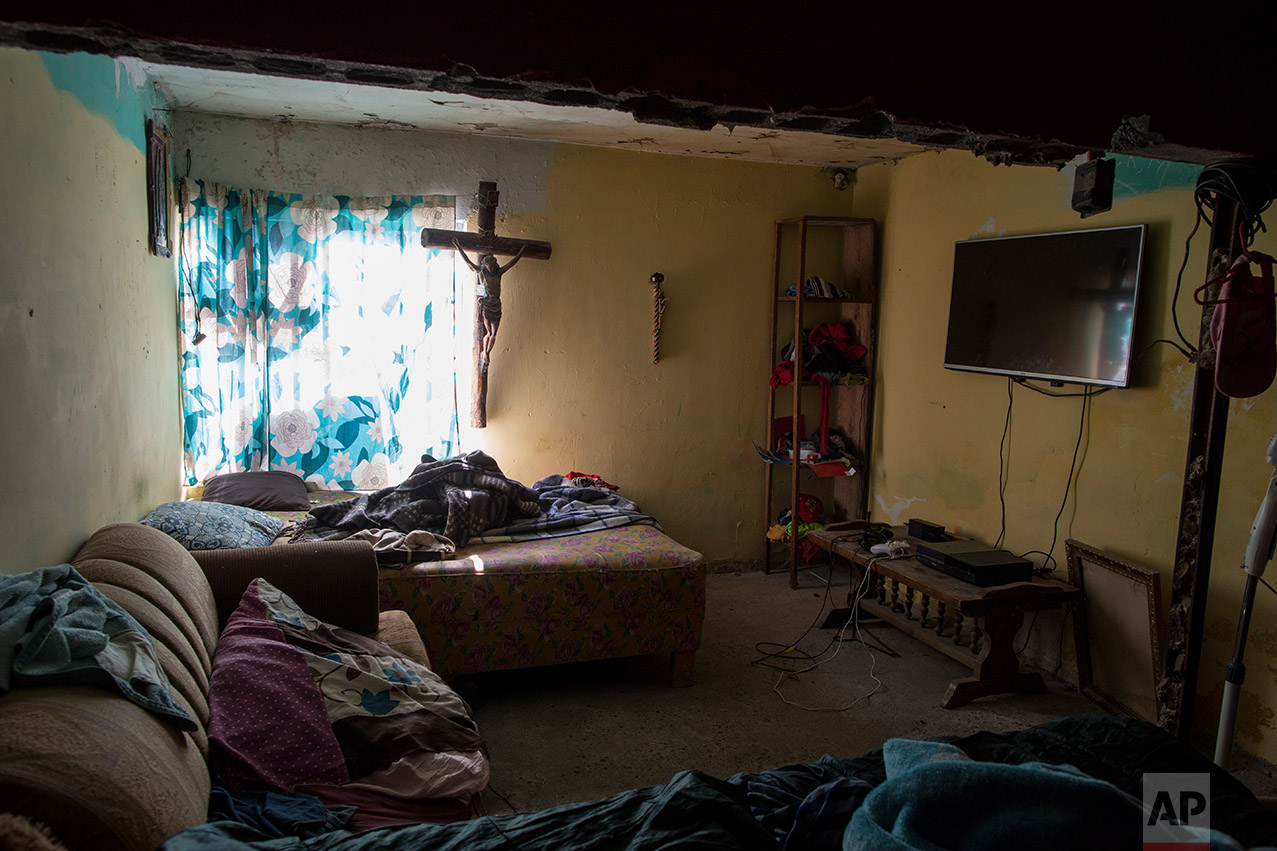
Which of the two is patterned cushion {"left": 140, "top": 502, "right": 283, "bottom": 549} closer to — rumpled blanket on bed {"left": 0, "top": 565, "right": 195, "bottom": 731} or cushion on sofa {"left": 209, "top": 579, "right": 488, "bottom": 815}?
cushion on sofa {"left": 209, "top": 579, "right": 488, "bottom": 815}

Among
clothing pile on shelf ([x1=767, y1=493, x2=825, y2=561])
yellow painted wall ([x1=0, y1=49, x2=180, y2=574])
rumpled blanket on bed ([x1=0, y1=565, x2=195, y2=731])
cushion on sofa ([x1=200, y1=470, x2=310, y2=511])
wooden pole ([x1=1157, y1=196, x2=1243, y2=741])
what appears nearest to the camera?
rumpled blanket on bed ([x1=0, y1=565, x2=195, y2=731])

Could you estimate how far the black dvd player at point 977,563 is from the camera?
2.99 metres

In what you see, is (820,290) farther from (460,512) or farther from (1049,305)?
(460,512)

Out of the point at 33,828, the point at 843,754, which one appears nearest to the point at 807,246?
the point at 843,754

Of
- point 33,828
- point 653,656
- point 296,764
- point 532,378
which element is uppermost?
point 532,378

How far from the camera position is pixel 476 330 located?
13.1ft

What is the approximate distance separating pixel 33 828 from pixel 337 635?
3.95 ft

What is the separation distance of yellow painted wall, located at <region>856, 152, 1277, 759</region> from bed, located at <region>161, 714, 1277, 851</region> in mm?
1434

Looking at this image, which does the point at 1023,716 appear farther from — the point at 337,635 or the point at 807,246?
the point at 807,246

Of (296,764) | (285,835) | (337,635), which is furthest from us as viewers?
(337,635)

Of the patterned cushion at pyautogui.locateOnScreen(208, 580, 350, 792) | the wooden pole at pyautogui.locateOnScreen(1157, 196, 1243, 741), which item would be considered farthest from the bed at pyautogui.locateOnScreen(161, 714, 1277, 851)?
the wooden pole at pyautogui.locateOnScreen(1157, 196, 1243, 741)

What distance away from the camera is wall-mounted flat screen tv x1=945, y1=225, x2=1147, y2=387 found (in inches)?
113

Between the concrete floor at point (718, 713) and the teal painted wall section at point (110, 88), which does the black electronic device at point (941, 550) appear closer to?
the concrete floor at point (718, 713)

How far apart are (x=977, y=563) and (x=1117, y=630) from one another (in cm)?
53
